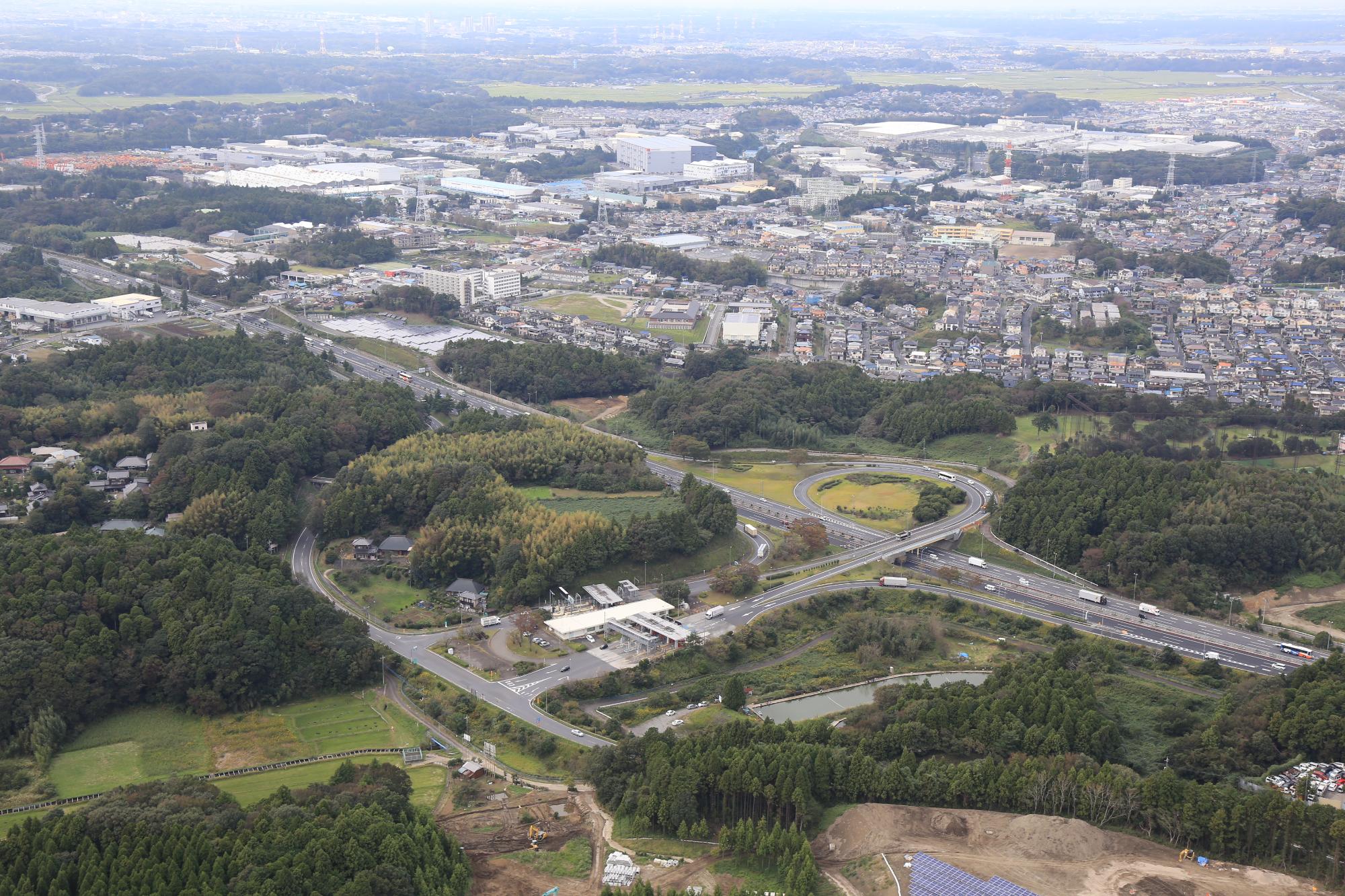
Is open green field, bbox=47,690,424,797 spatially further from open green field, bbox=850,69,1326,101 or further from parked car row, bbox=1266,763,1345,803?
open green field, bbox=850,69,1326,101

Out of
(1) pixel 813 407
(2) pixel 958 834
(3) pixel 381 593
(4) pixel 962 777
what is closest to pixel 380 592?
(3) pixel 381 593

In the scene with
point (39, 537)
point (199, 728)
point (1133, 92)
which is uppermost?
point (1133, 92)

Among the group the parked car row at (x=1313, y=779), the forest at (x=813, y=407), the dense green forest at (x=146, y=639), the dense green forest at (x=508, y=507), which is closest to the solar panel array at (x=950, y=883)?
the parked car row at (x=1313, y=779)

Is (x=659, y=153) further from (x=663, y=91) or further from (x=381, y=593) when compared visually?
(x=381, y=593)

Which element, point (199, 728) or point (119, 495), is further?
point (119, 495)

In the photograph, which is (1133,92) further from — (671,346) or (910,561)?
(910,561)

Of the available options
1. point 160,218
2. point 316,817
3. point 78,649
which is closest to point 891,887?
point 316,817
